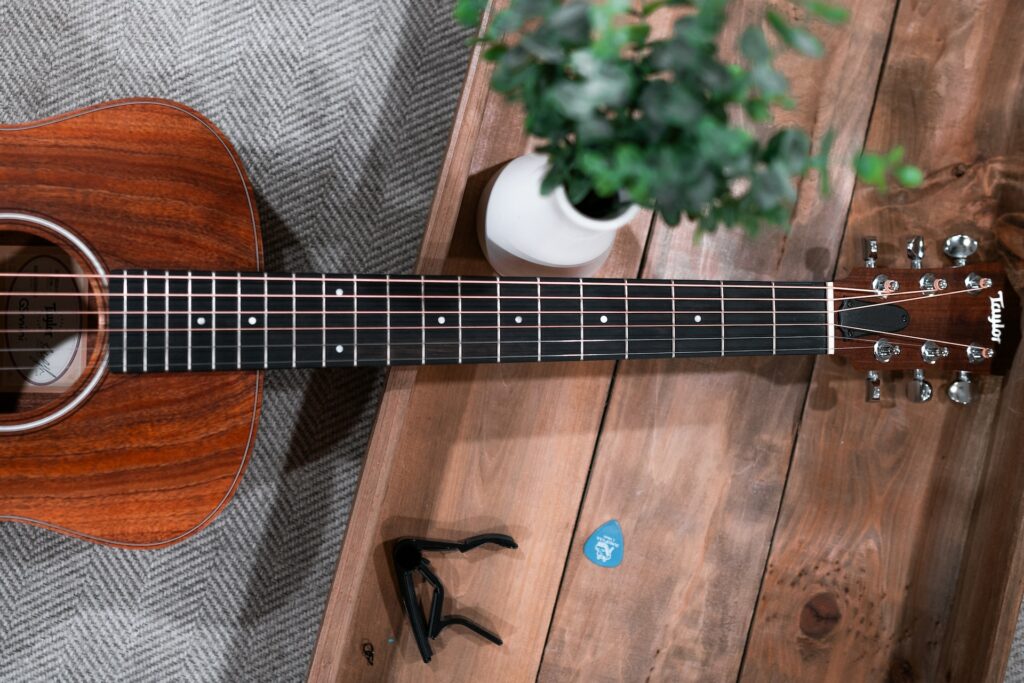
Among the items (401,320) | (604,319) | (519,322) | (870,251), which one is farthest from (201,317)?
(870,251)

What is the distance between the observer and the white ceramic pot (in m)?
0.75

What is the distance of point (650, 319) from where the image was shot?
879mm

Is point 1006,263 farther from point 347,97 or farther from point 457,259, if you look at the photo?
point 347,97

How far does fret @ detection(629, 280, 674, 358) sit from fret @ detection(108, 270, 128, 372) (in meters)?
0.57

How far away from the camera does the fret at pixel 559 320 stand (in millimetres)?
852

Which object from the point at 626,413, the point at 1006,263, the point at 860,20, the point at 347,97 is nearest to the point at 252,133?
the point at 347,97

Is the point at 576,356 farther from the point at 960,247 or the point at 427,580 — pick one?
the point at 960,247

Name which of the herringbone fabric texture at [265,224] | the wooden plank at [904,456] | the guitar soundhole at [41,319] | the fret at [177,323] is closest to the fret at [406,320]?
the fret at [177,323]

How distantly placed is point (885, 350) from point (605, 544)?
0.44 meters

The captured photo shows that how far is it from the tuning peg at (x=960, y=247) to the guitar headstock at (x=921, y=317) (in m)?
0.03

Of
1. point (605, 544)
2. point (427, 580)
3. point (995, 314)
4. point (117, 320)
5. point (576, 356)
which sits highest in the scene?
point (995, 314)

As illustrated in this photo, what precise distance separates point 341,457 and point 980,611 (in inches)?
38.2

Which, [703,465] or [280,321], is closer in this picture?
[280,321]

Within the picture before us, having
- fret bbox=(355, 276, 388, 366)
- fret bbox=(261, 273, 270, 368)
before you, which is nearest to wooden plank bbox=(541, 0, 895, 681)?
fret bbox=(355, 276, 388, 366)
